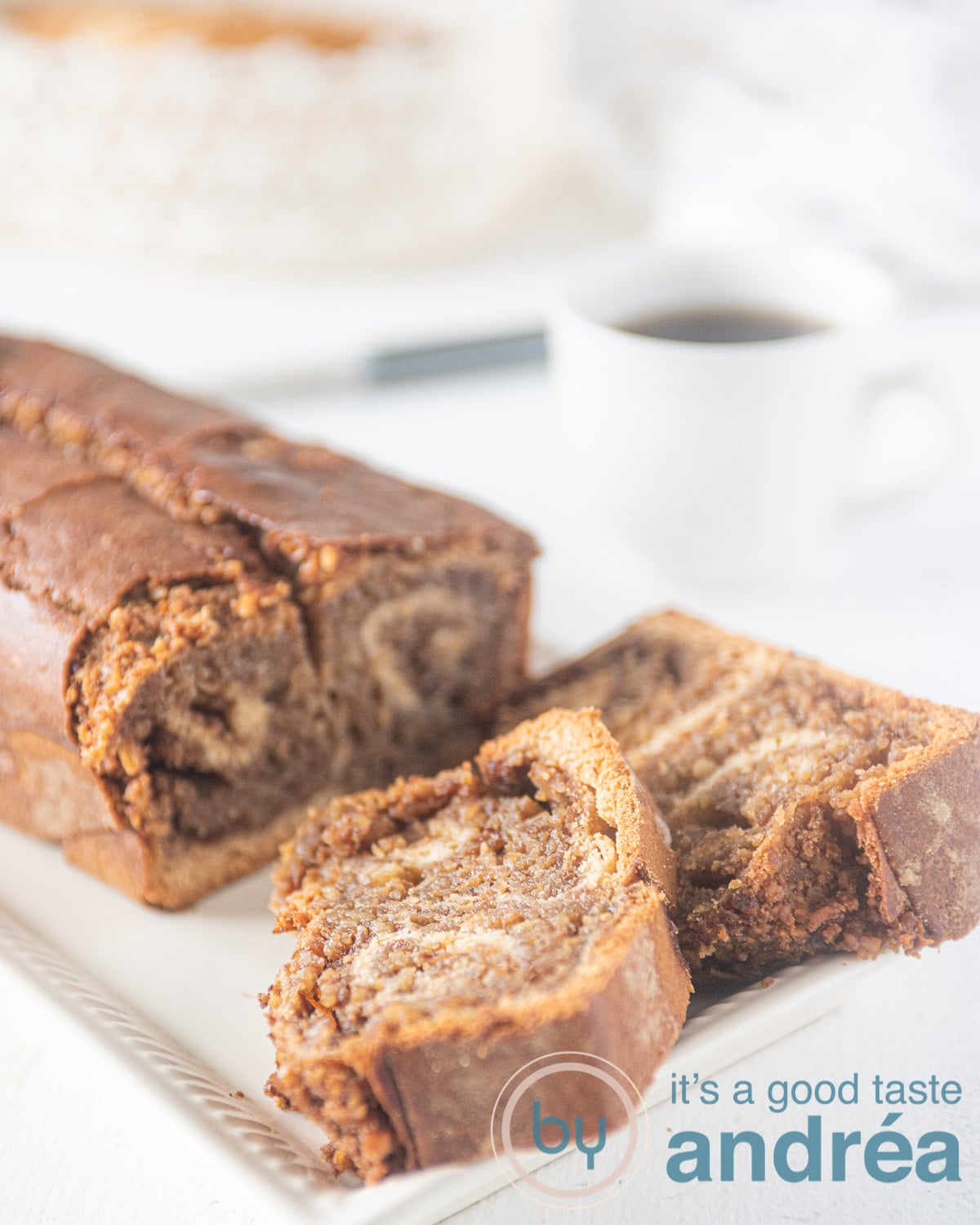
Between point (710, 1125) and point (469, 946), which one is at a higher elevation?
point (469, 946)

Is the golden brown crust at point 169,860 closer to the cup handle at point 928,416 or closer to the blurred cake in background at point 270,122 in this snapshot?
the cup handle at point 928,416

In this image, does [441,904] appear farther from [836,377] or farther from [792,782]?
[836,377]

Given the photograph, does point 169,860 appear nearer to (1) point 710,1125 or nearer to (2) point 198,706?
(2) point 198,706

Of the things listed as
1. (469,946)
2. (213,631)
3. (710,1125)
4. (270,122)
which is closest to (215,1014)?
(469,946)

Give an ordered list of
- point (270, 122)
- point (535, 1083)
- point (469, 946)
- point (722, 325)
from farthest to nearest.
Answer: point (270, 122) < point (722, 325) < point (469, 946) < point (535, 1083)

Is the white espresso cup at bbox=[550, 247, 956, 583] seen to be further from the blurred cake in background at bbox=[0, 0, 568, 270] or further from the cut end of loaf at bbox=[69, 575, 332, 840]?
the blurred cake in background at bbox=[0, 0, 568, 270]

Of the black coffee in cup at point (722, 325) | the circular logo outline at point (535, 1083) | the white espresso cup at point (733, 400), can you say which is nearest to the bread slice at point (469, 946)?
the circular logo outline at point (535, 1083)

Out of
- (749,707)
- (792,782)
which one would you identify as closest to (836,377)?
(749,707)
